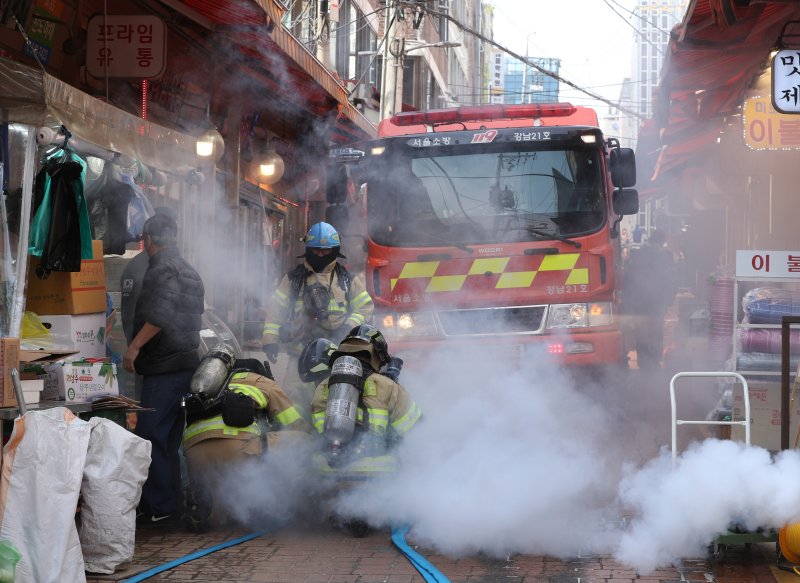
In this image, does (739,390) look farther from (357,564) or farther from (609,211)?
(609,211)

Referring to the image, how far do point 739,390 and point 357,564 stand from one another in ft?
8.04

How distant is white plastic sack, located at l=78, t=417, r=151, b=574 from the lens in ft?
16.4

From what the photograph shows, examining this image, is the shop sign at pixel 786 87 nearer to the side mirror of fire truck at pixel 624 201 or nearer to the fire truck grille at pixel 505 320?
the side mirror of fire truck at pixel 624 201

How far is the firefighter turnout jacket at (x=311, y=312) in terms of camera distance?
7.28m

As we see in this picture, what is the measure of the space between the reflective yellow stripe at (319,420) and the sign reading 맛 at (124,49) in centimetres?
340

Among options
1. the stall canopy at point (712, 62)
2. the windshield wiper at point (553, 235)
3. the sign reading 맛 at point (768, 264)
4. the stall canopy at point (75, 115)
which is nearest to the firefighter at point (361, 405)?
the stall canopy at point (75, 115)

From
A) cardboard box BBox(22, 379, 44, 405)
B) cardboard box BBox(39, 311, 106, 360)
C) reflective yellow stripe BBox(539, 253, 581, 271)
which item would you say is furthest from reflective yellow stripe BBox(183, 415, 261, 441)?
reflective yellow stripe BBox(539, 253, 581, 271)

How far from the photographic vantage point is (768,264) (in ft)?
20.9

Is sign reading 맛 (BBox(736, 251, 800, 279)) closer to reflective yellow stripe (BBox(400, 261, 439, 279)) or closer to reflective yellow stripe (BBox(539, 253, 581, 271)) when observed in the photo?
reflective yellow stripe (BBox(539, 253, 581, 271))

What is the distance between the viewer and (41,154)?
5734 mm

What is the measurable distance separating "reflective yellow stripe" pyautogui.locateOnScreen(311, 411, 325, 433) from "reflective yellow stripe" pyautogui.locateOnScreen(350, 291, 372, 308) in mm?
1464

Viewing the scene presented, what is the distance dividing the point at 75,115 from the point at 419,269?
3716 mm

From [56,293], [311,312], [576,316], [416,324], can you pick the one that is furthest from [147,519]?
[576,316]

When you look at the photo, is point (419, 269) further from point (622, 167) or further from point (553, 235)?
point (622, 167)
